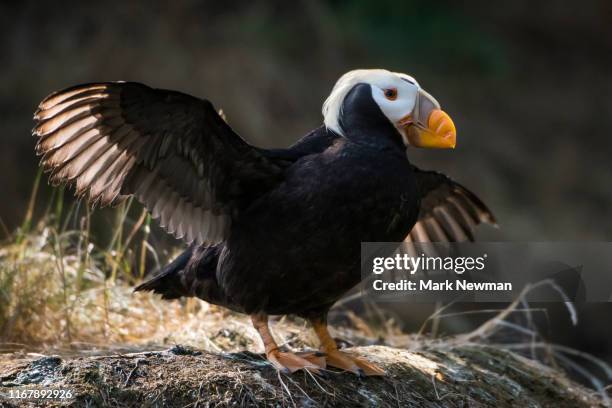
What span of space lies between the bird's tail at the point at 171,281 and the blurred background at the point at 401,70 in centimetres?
413

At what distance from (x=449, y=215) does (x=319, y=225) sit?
1101mm

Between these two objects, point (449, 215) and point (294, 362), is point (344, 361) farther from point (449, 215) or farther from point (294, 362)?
point (449, 215)

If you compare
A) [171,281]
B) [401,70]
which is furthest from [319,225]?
[401,70]

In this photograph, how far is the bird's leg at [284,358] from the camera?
304 centimetres

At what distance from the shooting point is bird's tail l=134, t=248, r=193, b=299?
3.35m

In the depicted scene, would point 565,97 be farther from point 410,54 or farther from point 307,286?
point 307,286

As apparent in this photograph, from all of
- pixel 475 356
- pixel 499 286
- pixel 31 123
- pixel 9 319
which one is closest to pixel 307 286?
pixel 475 356

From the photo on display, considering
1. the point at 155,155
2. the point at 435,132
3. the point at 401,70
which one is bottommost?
the point at 155,155

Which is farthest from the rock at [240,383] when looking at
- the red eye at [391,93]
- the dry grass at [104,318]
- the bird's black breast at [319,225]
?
the red eye at [391,93]

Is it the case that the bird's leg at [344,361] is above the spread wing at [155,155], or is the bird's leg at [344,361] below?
below

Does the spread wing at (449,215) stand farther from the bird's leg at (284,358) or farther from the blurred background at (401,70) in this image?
the blurred background at (401,70)

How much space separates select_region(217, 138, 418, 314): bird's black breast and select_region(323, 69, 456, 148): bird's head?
0.10 m

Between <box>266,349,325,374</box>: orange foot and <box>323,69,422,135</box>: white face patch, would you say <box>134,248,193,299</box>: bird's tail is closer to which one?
<box>266,349,325,374</box>: orange foot

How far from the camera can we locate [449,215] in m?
→ 3.89
